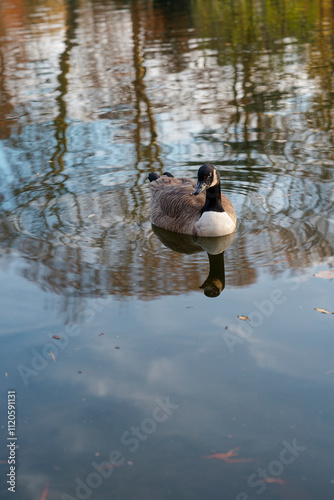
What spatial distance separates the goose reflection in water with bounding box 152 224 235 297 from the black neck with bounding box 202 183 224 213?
15.0 inches

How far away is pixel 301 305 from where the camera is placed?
6.20 meters

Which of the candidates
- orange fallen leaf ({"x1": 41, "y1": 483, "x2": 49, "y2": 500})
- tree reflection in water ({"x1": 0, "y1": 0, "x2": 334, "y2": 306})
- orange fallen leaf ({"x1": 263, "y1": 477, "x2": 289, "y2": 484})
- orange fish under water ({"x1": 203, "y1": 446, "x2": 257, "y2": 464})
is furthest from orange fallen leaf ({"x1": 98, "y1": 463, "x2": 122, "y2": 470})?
tree reflection in water ({"x1": 0, "y1": 0, "x2": 334, "y2": 306})

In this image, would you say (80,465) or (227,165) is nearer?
(80,465)

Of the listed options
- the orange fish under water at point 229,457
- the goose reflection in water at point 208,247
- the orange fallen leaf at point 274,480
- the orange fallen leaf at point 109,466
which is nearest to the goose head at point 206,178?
the goose reflection in water at point 208,247

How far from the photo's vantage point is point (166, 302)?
6.48 metres

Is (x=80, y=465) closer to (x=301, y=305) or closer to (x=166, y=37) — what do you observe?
(x=301, y=305)

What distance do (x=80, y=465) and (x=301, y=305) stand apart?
111 inches

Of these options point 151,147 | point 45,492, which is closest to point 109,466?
point 45,492

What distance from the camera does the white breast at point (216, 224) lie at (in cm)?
784

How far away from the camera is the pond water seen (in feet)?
14.5

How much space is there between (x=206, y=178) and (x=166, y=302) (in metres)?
2.02

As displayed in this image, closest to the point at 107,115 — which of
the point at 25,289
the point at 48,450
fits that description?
the point at 25,289

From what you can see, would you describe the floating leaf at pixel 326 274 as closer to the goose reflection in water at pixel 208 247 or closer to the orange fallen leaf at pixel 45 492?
the goose reflection in water at pixel 208 247

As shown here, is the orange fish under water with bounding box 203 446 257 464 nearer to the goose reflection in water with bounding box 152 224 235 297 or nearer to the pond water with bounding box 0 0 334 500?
the pond water with bounding box 0 0 334 500
